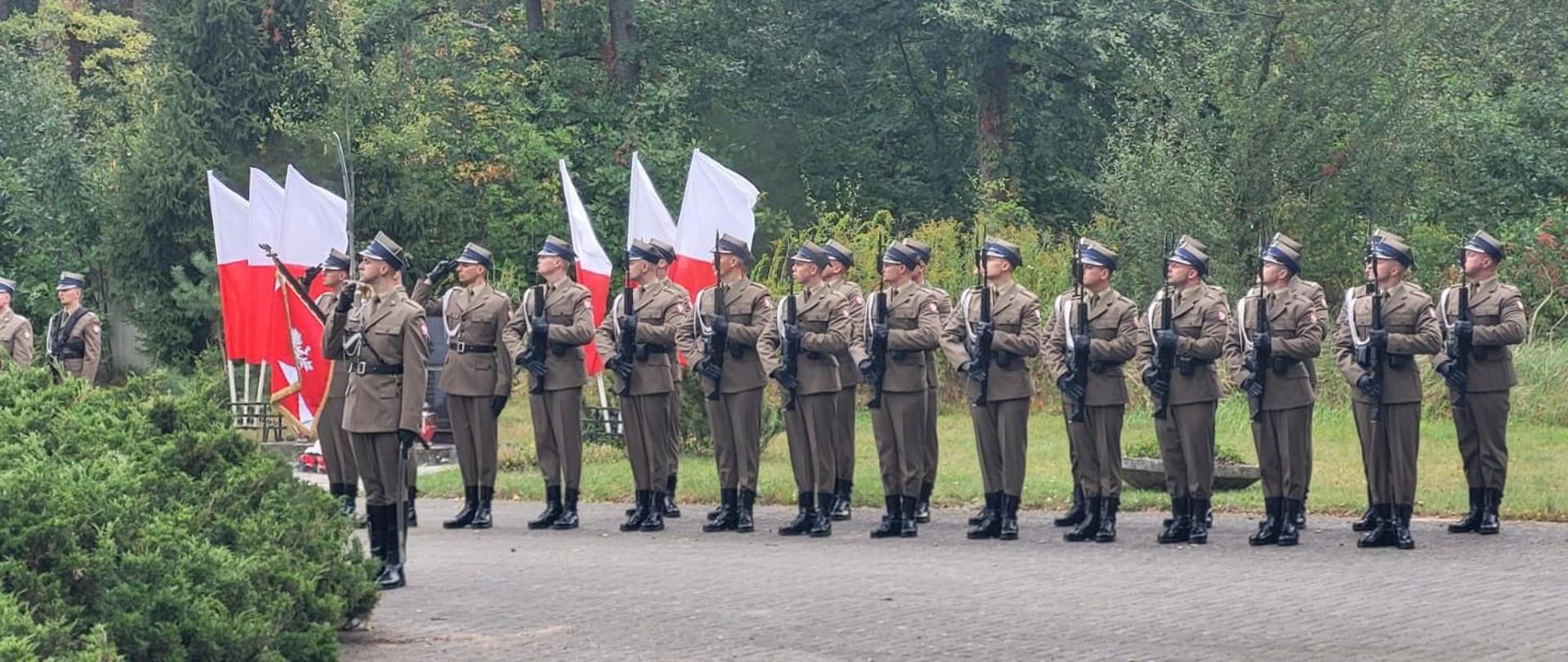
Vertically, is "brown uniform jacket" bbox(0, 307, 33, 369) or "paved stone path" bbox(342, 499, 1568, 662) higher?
"brown uniform jacket" bbox(0, 307, 33, 369)

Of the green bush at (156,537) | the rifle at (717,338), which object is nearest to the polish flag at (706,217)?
the rifle at (717,338)

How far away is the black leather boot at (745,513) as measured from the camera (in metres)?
14.8

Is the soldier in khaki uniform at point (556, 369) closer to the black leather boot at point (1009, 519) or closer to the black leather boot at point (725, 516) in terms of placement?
the black leather boot at point (725, 516)

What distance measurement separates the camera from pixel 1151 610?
10641 millimetres

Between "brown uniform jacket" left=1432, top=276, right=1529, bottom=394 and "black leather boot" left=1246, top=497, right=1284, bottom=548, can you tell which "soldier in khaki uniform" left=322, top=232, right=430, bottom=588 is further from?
"brown uniform jacket" left=1432, top=276, right=1529, bottom=394

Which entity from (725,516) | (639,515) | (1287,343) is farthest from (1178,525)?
(639,515)

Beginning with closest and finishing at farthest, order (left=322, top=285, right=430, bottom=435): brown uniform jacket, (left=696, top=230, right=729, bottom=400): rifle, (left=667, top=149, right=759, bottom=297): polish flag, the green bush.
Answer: the green bush → (left=322, top=285, right=430, bottom=435): brown uniform jacket → (left=696, top=230, right=729, bottom=400): rifle → (left=667, top=149, right=759, bottom=297): polish flag

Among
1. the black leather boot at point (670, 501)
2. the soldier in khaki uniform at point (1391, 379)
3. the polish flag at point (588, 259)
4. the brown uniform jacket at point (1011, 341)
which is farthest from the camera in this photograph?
the polish flag at point (588, 259)

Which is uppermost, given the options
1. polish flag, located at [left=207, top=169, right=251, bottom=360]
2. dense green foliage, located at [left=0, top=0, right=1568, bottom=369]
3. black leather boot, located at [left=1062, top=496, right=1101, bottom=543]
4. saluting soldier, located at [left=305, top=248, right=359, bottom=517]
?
dense green foliage, located at [left=0, top=0, right=1568, bottom=369]

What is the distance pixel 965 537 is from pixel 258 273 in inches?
346

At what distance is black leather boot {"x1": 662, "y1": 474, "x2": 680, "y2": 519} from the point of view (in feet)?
51.6

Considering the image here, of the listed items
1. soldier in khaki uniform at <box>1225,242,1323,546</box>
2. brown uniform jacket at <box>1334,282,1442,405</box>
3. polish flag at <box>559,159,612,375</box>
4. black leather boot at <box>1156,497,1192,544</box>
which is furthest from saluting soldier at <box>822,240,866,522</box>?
polish flag at <box>559,159,612,375</box>

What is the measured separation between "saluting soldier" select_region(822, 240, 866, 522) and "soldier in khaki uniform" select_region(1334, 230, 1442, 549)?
3.58m

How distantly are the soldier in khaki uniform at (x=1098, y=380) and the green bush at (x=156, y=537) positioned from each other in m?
5.50
